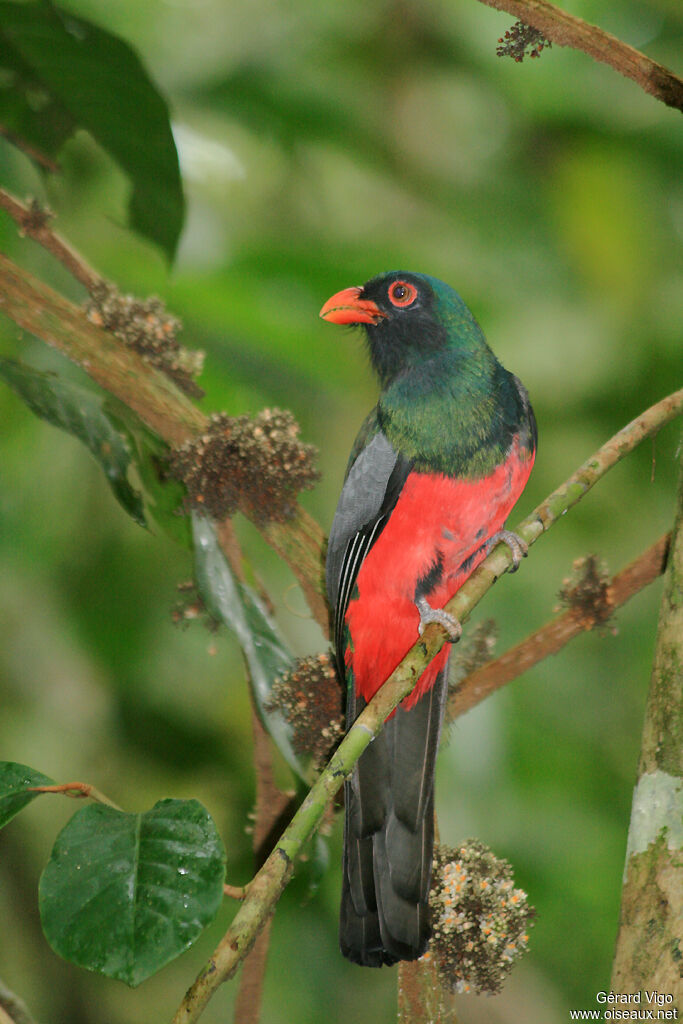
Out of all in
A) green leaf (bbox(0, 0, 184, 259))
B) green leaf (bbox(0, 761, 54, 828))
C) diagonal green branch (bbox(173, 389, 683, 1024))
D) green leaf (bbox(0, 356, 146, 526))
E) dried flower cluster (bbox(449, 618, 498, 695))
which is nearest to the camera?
diagonal green branch (bbox(173, 389, 683, 1024))

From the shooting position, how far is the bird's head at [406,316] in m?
1.62

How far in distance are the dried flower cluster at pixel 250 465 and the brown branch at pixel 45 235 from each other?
1.42 ft

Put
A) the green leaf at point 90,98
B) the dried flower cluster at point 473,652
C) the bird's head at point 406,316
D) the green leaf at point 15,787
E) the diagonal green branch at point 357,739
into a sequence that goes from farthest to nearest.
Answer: the green leaf at point 90,98 → the dried flower cluster at point 473,652 → the bird's head at point 406,316 → the green leaf at point 15,787 → the diagonal green branch at point 357,739

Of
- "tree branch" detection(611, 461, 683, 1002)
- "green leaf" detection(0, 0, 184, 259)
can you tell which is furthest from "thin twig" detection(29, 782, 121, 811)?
"green leaf" detection(0, 0, 184, 259)

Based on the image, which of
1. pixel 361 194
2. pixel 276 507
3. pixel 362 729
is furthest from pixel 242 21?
pixel 362 729

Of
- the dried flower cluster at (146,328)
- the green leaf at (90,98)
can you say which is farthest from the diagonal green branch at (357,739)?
the green leaf at (90,98)

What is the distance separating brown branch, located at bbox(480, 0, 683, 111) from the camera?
1.49 m

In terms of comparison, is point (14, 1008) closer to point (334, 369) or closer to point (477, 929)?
point (477, 929)

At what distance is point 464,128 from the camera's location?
2541mm

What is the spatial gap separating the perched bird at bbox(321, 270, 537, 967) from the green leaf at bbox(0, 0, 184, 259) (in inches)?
28.6

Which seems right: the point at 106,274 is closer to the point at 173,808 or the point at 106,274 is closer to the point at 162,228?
the point at 162,228

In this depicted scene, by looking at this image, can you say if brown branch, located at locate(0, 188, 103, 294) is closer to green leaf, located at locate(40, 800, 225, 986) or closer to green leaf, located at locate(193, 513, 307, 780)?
green leaf, located at locate(193, 513, 307, 780)

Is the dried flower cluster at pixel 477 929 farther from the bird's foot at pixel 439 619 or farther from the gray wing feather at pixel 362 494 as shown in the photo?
the gray wing feather at pixel 362 494

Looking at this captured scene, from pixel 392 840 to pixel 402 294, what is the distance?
95cm
